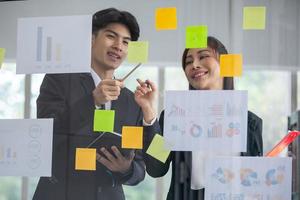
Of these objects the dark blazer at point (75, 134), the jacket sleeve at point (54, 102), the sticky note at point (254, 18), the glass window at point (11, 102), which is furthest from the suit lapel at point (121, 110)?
the sticky note at point (254, 18)

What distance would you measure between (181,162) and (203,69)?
380 millimetres

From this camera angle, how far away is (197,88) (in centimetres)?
204

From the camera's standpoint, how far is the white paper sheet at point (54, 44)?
7.15 feet

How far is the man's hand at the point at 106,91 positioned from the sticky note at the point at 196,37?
0.33 m

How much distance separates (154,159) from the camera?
206 cm

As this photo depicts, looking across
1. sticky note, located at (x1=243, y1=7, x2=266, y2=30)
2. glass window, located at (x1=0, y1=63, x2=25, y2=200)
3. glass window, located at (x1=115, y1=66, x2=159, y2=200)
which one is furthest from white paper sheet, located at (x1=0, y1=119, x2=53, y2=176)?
sticky note, located at (x1=243, y1=7, x2=266, y2=30)

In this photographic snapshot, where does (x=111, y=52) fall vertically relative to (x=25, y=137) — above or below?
above

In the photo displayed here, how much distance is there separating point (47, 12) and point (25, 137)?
55 centimetres

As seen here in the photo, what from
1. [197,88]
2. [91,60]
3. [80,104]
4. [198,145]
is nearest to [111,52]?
[91,60]

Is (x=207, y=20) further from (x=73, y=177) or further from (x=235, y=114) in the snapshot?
(x=73, y=177)

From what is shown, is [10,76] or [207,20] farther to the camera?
[10,76]

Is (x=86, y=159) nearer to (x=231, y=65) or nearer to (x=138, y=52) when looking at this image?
(x=138, y=52)

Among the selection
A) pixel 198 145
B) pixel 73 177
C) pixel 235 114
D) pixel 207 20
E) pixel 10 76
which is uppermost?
pixel 207 20

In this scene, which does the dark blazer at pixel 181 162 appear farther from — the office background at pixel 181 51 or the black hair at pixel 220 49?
the black hair at pixel 220 49
